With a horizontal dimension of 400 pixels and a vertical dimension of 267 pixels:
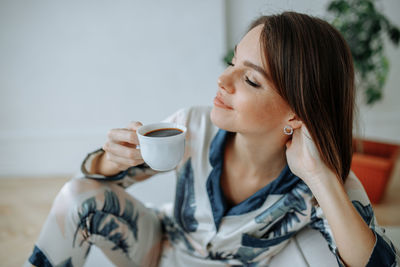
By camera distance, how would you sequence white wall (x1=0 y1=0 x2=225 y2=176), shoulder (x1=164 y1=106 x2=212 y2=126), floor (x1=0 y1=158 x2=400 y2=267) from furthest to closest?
1. white wall (x1=0 y1=0 x2=225 y2=176)
2. floor (x1=0 y1=158 x2=400 y2=267)
3. shoulder (x1=164 y1=106 x2=212 y2=126)

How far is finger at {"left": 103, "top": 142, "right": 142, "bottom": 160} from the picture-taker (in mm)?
839

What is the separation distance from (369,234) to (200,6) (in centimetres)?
202

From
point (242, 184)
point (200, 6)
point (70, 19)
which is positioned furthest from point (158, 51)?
point (242, 184)

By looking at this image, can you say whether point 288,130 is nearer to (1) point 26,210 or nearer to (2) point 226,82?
(2) point 226,82

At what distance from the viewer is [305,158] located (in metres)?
0.89

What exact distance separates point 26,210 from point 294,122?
2.08 metres

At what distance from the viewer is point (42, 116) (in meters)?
2.53

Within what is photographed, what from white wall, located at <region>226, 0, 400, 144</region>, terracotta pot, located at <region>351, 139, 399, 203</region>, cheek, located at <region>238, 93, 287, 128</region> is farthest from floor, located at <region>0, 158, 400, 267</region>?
cheek, located at <region>238, 93, 287, 128</region>

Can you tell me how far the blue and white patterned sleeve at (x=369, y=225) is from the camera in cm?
81

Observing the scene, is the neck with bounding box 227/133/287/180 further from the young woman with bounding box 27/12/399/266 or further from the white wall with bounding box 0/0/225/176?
the white wall with bounding box 0/0/225/176

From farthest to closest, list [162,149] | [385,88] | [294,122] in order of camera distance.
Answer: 1. [385,88]
2. [294,122]
3. [162,149]

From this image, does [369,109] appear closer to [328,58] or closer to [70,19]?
[328,58]

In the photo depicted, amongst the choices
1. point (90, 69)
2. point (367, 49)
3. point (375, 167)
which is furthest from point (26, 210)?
point (367, 49)

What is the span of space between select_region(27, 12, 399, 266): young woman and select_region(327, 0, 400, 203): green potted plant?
40.6 inches
